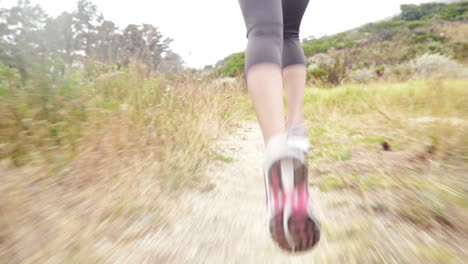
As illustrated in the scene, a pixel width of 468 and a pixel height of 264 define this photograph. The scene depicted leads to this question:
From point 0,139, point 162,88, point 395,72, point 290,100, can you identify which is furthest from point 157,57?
point 395,72

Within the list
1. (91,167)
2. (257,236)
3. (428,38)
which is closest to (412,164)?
(257,236)

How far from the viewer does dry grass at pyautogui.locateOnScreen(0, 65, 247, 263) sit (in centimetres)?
71

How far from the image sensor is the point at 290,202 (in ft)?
2.00

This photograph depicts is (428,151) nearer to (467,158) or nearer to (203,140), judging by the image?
(467,158)

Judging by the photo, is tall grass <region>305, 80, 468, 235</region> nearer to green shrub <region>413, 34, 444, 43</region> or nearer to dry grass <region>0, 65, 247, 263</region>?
dry grass <region>0, 65, 247, 263</region>

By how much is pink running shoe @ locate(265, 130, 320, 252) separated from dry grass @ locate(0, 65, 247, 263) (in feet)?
1.41

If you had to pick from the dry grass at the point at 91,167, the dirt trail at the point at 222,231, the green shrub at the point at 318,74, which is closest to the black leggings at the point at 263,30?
the dirt trail at the point at 222,231

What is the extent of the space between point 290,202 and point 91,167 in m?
0.79

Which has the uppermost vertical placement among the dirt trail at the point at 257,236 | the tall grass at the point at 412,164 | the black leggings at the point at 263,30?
the black leggings at the point at 263,30

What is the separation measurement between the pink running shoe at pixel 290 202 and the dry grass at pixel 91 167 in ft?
1.41

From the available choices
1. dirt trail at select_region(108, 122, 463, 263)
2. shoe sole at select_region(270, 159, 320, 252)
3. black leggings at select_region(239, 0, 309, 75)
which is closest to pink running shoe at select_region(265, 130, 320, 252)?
shoe sole at select_region(270, 159, 320, 252)

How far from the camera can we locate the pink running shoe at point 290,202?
60cm

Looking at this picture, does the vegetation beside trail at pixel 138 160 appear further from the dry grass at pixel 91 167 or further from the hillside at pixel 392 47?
the hillside at pixel 392 47

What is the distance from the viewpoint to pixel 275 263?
0.68 meters
